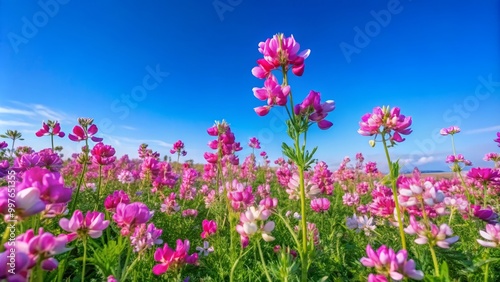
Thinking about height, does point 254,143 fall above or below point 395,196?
above

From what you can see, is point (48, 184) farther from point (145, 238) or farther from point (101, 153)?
point (101, 153)

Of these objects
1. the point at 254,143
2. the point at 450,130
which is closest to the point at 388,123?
the point at 450,130

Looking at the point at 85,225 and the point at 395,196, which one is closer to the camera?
the point at 85,225

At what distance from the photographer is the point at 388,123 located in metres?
1.96

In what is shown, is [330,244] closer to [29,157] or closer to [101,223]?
[101,223]

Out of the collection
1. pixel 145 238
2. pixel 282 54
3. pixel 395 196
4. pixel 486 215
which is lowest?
pixel 145 238

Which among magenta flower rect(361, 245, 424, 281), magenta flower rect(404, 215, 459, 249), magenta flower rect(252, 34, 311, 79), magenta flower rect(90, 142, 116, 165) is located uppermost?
magenta flower rect(252, 34, 311, 79)

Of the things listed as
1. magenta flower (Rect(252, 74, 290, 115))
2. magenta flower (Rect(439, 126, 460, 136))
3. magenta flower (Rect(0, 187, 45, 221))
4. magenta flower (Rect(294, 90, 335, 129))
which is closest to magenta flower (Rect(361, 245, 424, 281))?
magenta flower (Rect(294, 90, 335, 129))

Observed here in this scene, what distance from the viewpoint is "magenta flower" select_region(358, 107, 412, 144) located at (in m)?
1.95

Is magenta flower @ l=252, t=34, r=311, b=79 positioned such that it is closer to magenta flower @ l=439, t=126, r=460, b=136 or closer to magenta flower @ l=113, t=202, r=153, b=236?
magenta flower @ l=113, t=202, r=153, b=236

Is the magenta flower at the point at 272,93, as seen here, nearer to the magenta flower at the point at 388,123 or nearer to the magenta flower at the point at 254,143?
the magenta flower at the point at 388,123

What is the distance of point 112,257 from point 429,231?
2039 millimetres

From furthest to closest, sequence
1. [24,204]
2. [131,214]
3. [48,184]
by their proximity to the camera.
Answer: [131,214] < [48,184] < [24,204]

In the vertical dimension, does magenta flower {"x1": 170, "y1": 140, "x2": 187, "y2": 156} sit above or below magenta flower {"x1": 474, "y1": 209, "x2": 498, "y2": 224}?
above
